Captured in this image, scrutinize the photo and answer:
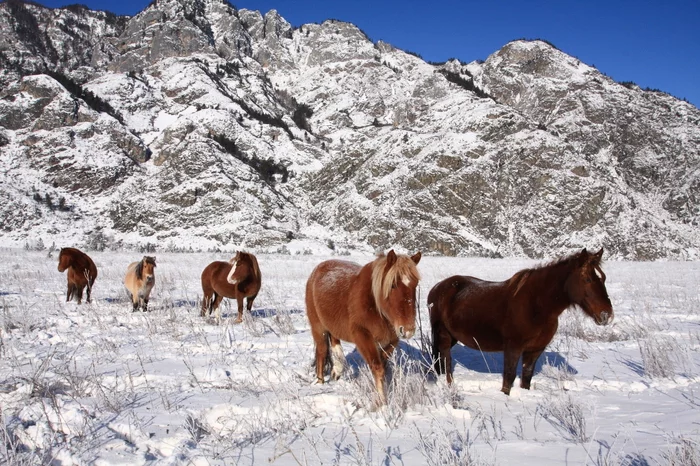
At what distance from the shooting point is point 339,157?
72875 mm

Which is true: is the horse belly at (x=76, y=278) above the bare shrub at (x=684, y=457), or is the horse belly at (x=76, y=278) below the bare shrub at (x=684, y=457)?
below

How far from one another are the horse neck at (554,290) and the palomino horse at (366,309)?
1263mm

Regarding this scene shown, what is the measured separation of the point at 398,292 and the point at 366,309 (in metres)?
0.47

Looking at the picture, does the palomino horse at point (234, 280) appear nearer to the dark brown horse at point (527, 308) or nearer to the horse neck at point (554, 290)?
the dark brown horse at point (527, 308)

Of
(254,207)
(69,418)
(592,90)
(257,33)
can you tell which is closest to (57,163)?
(254,207)

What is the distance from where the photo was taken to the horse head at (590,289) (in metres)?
3.81

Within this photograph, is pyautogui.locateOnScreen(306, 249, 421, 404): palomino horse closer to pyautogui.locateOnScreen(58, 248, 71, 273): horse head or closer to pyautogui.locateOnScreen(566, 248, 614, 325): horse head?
pyautogui.locateOnScreen(566, 248, 614, 325): horse head

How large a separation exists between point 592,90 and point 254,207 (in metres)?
73.9

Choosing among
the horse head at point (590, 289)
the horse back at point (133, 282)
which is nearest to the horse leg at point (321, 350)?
the horse head at point (590, 289)

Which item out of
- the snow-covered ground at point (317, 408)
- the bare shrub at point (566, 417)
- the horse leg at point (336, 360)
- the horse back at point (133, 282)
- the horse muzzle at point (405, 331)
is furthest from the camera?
the horse back at point (133, 282)

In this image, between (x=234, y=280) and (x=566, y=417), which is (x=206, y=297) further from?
(x=566, y=417)

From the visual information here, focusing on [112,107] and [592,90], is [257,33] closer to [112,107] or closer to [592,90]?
[112,107]

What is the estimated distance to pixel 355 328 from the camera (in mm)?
3773

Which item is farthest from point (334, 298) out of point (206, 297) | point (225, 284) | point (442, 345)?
point (206, 297)
